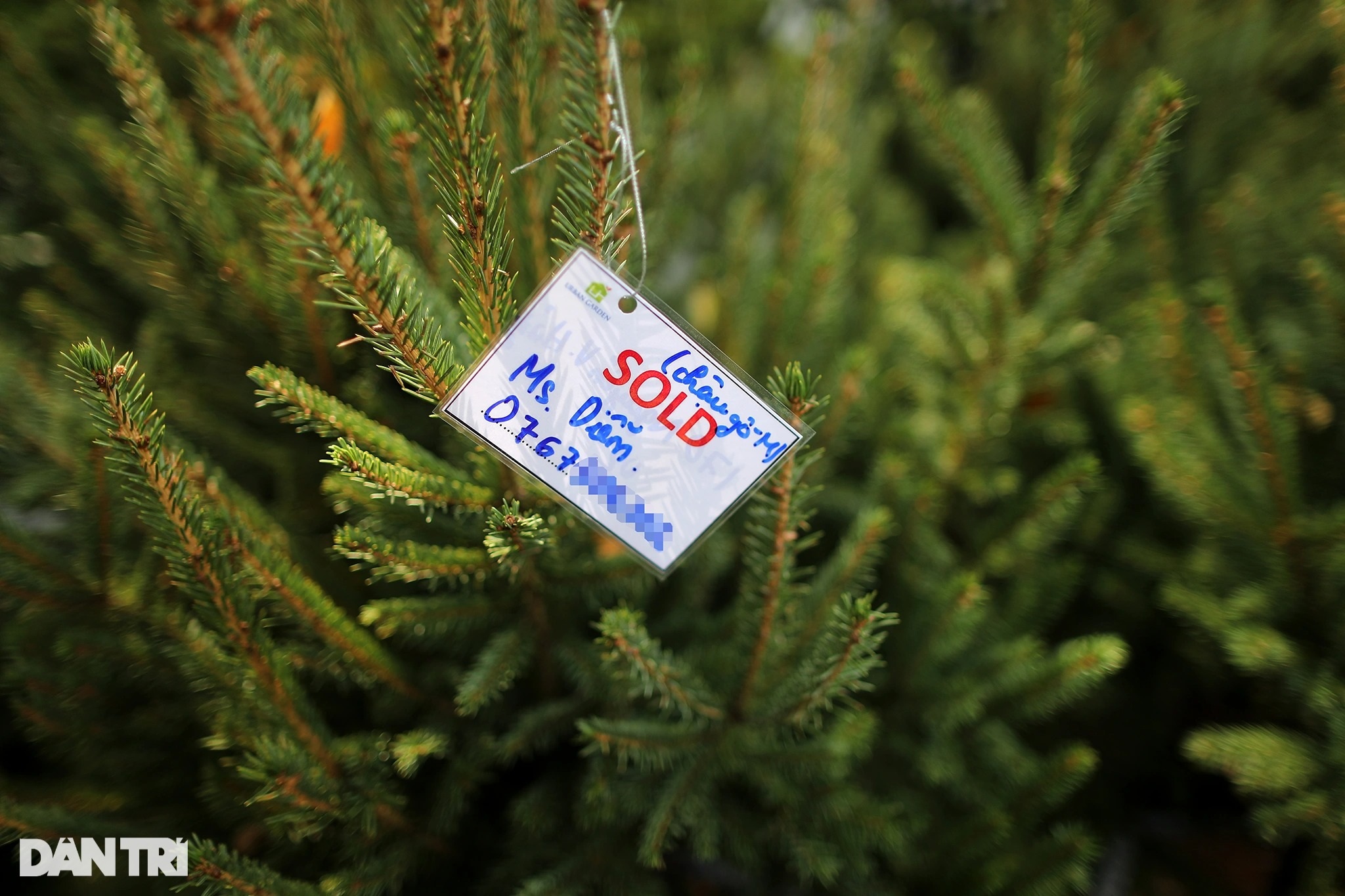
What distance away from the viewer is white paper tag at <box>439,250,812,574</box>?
0.48 metres

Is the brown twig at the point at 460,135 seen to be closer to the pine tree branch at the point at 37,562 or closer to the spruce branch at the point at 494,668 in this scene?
the spruce branch at the point at 494,668

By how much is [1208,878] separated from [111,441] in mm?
1178

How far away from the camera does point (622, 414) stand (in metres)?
0.50

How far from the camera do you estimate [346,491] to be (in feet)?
1.75

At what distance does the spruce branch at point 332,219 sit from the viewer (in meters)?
0.35

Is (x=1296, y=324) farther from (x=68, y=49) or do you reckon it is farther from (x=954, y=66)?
(x=68, y=49)

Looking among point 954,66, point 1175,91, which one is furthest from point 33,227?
point 954,66

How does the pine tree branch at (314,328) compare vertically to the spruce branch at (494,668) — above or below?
above

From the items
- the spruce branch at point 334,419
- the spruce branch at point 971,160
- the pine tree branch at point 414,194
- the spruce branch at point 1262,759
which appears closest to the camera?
the spruce branch at point 334,419

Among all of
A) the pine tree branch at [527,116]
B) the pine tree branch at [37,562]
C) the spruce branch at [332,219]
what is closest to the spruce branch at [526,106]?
the pine tree branch at [527,116]

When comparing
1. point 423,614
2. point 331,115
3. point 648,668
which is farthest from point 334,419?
point 331,115

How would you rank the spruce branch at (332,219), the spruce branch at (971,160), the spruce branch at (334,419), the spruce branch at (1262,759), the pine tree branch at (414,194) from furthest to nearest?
the spruce branch at (971,160), the spruce branch at (1262,759), the pine tree branch at (414,194), the spruce branch at (334,419), the spruce branch at (332,219)

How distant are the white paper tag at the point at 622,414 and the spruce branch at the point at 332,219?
3 centimetres

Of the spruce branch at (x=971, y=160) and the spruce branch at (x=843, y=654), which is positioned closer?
the spruce branch at (x=843, y=654)
